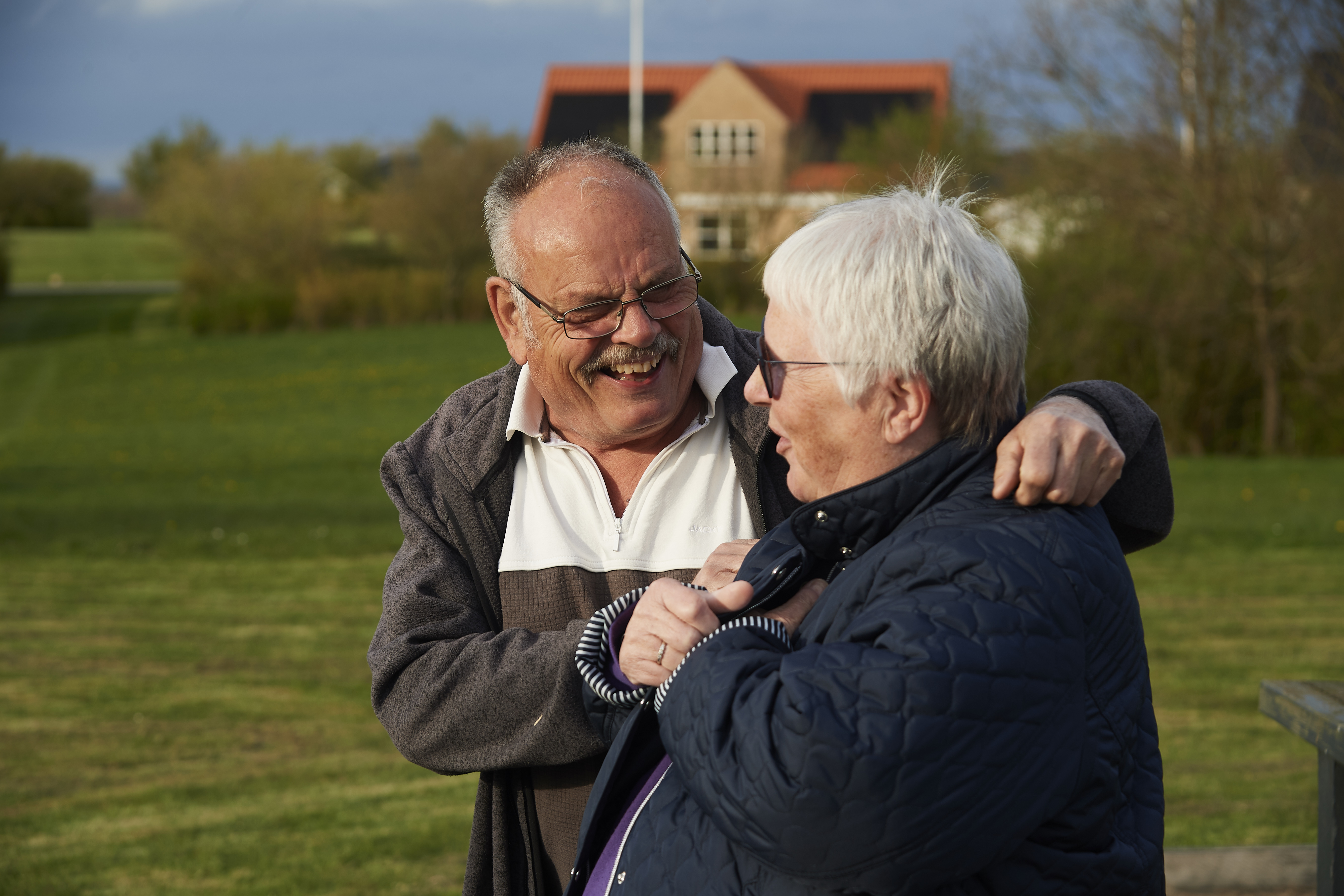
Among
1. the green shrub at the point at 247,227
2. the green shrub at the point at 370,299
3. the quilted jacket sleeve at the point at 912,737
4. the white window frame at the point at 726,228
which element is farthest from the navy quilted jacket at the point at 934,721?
the green shrub at the point at 247,227

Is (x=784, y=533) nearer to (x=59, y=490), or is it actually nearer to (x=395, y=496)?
(x=395, y=496)

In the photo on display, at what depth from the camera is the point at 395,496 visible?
2.73 metres

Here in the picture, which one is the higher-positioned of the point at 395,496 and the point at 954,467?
the point at 954,467

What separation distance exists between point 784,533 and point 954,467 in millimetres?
330

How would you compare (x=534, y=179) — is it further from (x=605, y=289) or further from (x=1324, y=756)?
(x=1324, y=756)

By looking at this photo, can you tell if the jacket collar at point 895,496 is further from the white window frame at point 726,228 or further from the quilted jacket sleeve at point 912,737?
the white window frame at point 726,228

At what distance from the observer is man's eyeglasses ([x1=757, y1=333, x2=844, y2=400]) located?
1901 millimetres

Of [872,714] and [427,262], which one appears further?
[427,262]

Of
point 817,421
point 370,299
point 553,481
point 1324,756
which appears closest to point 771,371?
point 817,421

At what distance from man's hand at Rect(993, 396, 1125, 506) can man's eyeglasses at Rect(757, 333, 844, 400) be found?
34 cm

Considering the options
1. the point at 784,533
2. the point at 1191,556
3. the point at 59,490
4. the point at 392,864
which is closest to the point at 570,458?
the point at 784,533

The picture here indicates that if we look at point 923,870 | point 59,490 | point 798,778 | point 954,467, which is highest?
point 954,467

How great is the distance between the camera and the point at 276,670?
7.95m

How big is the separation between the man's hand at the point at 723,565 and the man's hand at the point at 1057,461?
20.6 inches
